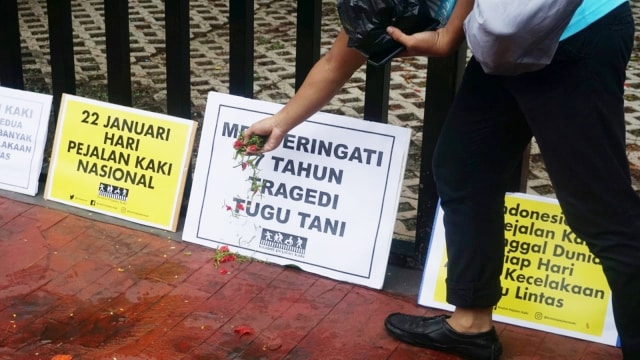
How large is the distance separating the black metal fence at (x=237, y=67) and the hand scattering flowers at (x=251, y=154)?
0.41m

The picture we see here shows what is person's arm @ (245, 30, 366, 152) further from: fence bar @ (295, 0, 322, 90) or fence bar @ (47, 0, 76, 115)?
fence bar @ (47, 0, 76, 115)

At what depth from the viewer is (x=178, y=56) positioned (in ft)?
14.1

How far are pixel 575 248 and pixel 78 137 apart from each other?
88.7 inches

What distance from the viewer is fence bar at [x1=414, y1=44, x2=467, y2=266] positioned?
364 cm

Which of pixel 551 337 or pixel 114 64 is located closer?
pixel 551 337

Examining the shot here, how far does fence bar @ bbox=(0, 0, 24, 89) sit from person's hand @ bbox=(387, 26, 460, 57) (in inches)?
101

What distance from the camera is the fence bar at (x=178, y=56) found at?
4.23 metres

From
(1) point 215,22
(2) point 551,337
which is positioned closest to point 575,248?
(2) point 551,337

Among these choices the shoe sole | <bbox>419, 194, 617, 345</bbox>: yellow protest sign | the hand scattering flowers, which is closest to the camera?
the shoe sole

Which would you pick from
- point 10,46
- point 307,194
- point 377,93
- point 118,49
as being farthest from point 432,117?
point 10,46

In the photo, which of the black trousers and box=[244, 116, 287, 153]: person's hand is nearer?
the black trousers

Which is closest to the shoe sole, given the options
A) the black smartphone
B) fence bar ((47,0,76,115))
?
the black smartphone

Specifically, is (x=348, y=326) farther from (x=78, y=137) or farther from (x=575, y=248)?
(x=78, y=137)

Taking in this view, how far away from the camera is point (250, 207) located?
3.99 meters
